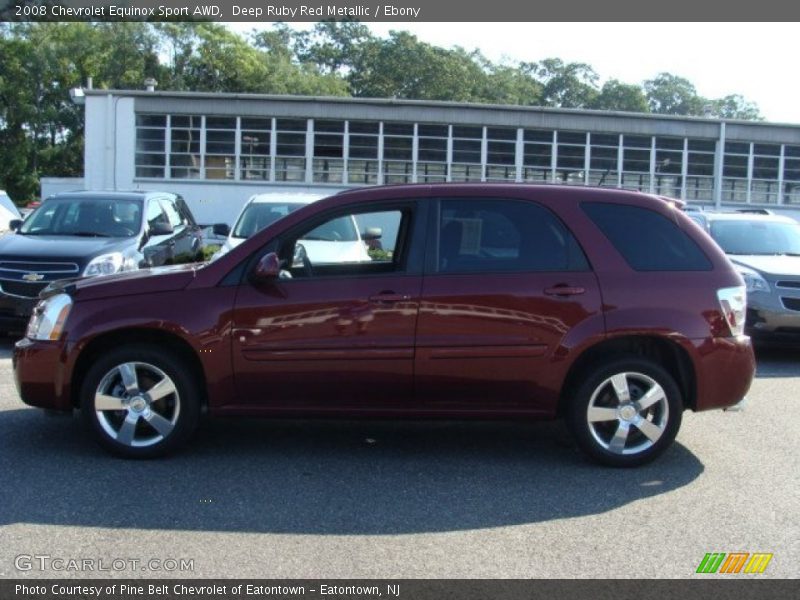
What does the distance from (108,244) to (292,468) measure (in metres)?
5.82

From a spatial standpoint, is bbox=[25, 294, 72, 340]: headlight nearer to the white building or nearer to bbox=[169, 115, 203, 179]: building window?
the white building

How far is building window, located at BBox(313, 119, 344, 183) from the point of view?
3066cm

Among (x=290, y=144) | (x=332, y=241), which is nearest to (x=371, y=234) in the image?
(x=332, y=241)

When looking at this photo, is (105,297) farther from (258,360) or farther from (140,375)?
(258,360)

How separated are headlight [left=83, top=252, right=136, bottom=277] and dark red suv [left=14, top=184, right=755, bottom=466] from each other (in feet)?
14.0

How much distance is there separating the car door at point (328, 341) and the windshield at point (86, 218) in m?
6.07

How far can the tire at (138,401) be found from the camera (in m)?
5.95

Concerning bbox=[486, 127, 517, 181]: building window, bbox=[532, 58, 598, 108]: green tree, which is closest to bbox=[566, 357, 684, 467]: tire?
bbox=[486, 127, 517, 181]: building window

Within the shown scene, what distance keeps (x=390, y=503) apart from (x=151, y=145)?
89.1 ft

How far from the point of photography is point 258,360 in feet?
19.5

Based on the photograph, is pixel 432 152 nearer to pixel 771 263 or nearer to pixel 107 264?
pixel 771 263

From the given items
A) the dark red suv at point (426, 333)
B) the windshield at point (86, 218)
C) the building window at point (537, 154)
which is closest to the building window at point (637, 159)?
the building window at point (537, 154)

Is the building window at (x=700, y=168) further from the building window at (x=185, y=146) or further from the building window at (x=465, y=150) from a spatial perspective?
the building window at (x=185, y=146)

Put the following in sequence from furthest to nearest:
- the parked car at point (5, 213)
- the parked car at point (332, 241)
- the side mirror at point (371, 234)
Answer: the parked car at point (5, 213) → the side mirror at point (371, 234) → the parked car at point (332, 241)
